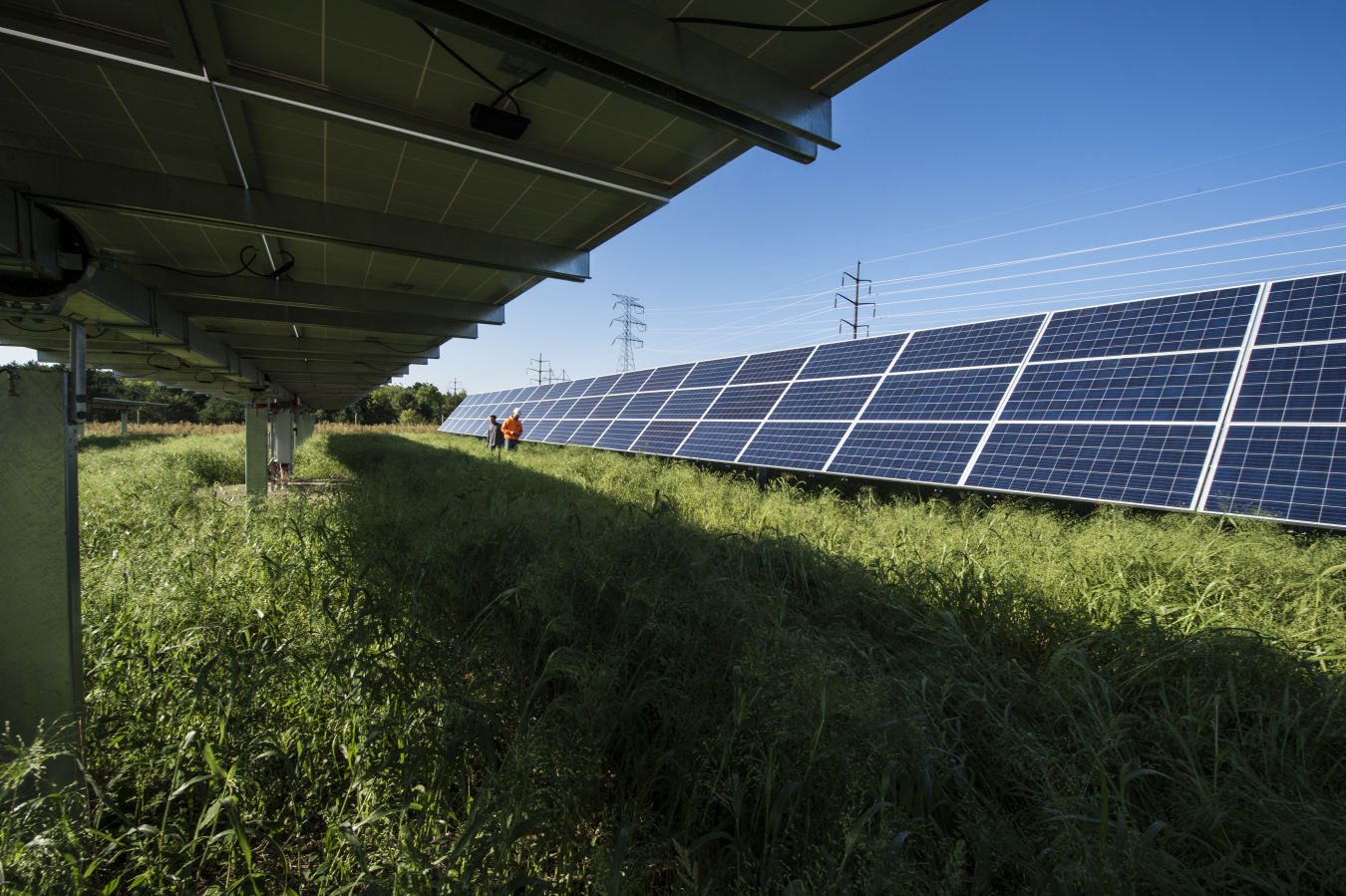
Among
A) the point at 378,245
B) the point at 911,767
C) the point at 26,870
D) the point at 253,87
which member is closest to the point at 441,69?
the point at 253,87

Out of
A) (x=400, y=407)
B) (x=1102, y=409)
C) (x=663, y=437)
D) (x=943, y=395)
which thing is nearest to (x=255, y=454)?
(x=663, y=437)

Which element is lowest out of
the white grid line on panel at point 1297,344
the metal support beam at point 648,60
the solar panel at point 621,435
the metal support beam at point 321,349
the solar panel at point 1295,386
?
the solar panel at point 621,435

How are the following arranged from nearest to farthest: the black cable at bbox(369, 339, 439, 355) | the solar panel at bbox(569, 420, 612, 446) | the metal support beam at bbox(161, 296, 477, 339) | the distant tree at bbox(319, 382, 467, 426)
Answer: the metal support beam at bbox(161, 296, 477, 339)
the black cable at bbox(369, 339, 439, 355)
the solar panel at bbox(569, 420, 612, 446)
the distant tree at bbox(319, 382, 467, 426)

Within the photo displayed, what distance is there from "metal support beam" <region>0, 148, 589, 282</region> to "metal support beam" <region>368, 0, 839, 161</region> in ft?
7.99

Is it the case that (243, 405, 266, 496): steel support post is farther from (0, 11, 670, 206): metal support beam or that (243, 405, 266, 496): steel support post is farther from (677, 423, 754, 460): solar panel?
(0, 11, 670, 206): metal support beam

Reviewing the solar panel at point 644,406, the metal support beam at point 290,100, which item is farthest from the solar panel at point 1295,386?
the solar panel at point 644,406

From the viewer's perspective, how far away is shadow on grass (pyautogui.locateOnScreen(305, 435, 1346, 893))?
1.61 meters

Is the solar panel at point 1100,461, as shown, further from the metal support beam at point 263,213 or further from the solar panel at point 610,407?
the solar panel at point 610,407

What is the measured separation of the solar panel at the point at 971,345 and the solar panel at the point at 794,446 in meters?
2.16

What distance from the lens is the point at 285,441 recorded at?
604 inches

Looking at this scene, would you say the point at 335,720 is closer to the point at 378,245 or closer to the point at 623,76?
the point at 623,76

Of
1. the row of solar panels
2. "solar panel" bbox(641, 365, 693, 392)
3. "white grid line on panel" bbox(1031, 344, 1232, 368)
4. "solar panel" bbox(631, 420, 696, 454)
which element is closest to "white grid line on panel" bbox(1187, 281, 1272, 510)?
the row of solar panels

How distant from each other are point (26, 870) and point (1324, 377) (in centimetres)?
960

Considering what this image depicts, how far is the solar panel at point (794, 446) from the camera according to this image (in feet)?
27.3
